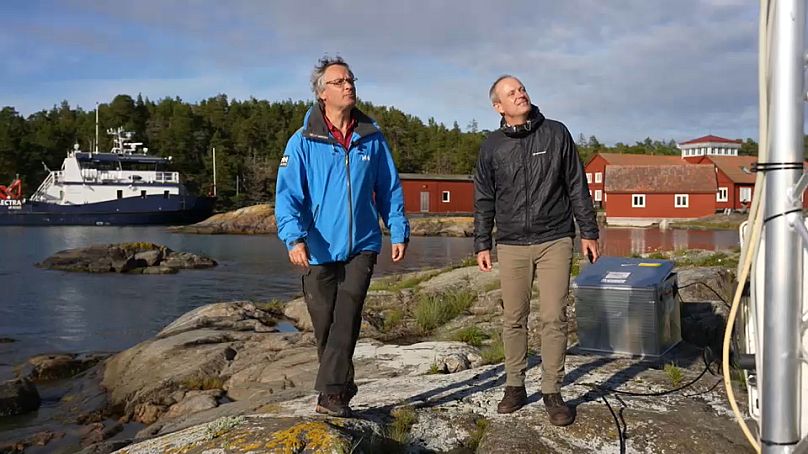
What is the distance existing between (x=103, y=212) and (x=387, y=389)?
165 ft

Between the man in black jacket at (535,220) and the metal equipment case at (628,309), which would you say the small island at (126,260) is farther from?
the man in black jacket at (535,220)

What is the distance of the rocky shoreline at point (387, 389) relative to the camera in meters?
3.27

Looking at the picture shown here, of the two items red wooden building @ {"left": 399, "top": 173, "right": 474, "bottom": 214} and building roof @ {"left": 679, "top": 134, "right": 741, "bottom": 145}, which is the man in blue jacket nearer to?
red wooden building @ {"left": 399, "top": 173, "right": 474, "bottom": 214}

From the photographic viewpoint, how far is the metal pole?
218 centimetres

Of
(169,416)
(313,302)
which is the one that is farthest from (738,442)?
(169,416)

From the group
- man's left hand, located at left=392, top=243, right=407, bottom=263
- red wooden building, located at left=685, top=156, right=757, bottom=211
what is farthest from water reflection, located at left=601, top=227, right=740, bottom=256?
red wooden building, located at left=685, top=156, right=757, bottom=211

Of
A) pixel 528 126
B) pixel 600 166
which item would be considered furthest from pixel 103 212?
pixel 528 126

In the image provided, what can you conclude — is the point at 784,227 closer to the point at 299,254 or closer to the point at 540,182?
the point at 540,182

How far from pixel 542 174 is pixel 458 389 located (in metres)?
1.51

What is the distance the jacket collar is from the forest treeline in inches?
2600

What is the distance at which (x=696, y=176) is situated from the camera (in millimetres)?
45656

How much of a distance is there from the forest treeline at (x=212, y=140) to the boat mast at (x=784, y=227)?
2671 inches

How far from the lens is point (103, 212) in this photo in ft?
163

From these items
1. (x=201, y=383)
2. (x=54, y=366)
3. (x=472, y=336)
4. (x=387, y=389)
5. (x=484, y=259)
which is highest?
(x=484, y=259)
